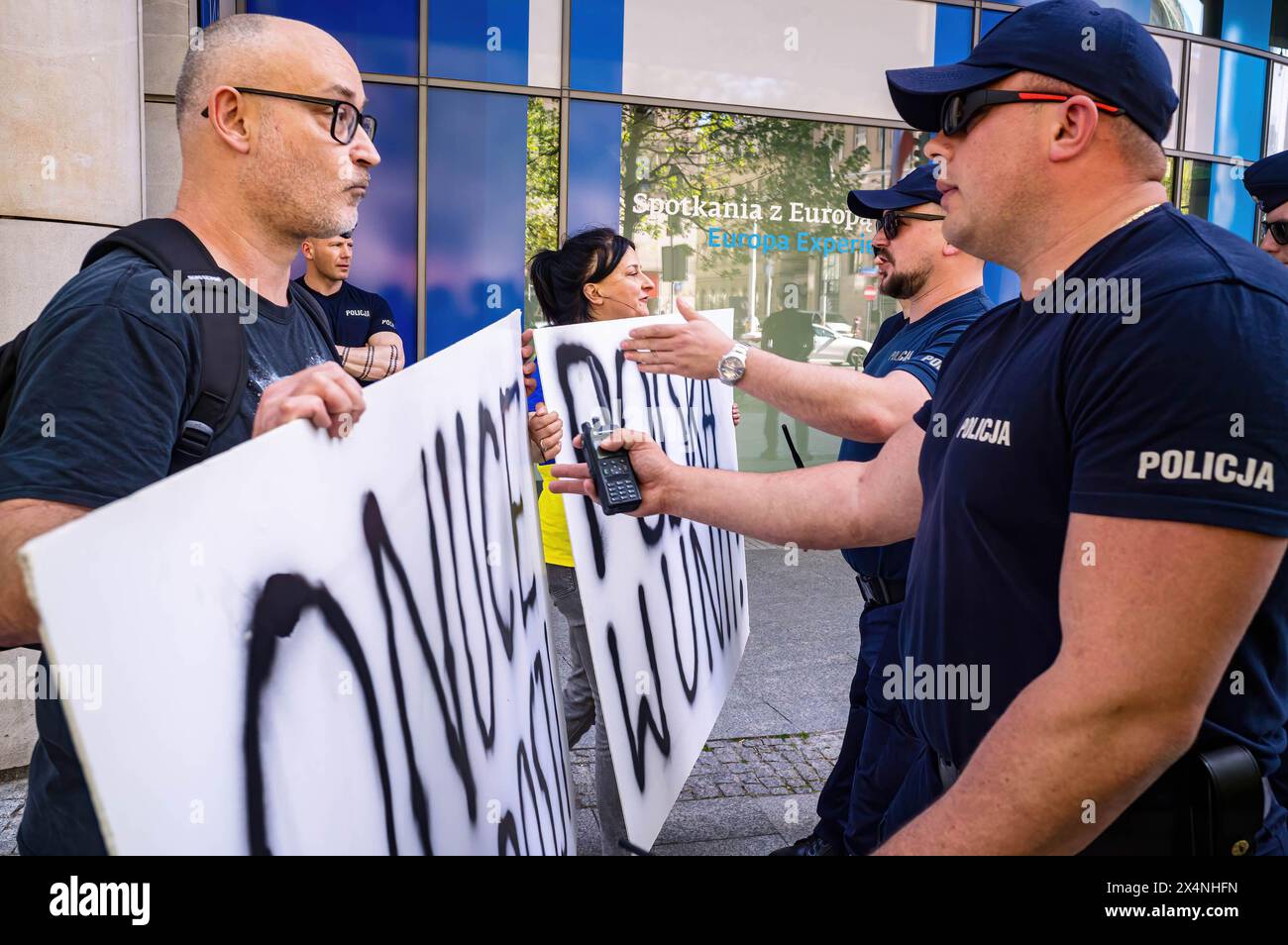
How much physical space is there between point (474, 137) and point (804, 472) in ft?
21.3

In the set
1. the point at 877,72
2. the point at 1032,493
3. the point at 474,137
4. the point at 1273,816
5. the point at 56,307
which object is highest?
the point at 877,72

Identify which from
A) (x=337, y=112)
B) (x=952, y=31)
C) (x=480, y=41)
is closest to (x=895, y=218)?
(x=337, y=112)

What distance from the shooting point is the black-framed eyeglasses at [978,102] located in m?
1.75

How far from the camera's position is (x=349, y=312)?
17.8 feet

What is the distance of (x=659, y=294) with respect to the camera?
9.30 m

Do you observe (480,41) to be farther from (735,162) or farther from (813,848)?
(813,848)

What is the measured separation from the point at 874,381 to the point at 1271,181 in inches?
64.5

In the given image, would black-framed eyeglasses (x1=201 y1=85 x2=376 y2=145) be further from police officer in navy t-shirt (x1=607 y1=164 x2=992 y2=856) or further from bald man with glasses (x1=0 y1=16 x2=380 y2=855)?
police officer in navy t-shirt (x1=607 y1=164 x2=992 y2=856)

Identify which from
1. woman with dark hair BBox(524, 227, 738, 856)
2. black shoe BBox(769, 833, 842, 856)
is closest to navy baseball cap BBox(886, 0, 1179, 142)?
woman with dark hair BBox(524, 227, 738, 856)

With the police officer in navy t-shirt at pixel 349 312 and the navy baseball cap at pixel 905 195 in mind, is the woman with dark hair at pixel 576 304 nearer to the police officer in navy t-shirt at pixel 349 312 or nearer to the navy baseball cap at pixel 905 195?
the navy baseball cap at pixel 905 195
